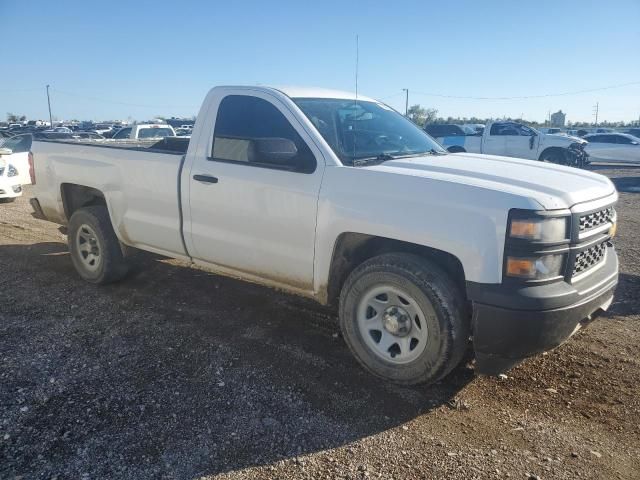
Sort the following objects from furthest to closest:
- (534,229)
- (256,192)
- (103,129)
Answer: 1. (103,129)
2. (256,192)
3. (534,229)

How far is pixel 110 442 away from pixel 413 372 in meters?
1.86

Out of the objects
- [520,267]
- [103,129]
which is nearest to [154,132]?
[520,267]

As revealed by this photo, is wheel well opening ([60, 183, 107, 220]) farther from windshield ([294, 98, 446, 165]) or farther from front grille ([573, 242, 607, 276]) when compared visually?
front grille ([573, 242, 607, 276])

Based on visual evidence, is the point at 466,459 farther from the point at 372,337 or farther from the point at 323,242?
the point at 323,242

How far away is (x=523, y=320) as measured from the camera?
2893mm

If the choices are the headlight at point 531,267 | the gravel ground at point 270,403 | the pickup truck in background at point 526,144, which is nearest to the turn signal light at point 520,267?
the headlight at point 531,267

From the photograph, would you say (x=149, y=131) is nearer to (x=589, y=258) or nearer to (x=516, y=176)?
(x=516, y=176)

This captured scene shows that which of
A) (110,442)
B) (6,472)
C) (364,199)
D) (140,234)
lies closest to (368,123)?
(364,199)

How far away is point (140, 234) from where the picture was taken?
4.95 m

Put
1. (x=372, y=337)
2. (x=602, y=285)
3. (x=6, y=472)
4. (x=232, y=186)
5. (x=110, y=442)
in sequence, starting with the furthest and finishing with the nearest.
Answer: (x=232, y=186)
(x=372, y=337)
(x=602, y=285)
(x=110, y=442)
(x=6, y=472)

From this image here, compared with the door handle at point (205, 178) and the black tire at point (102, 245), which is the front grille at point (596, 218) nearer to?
the door handle at point (205, 178)

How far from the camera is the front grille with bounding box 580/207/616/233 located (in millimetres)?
3162

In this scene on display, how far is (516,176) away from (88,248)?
14.3ft

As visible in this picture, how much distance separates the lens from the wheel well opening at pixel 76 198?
18.4ft
